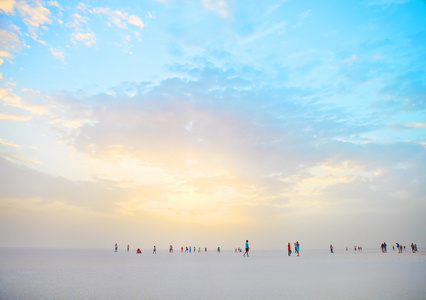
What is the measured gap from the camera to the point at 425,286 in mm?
11172

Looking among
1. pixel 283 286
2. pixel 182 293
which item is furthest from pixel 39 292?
pixel 283 286

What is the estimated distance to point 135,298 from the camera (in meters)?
9.58

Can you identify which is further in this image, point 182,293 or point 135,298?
point 182,293

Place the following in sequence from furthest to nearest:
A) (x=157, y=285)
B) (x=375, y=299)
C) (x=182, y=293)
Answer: (x=157, y=285), (x=182, y=293), (x=375, y=299)

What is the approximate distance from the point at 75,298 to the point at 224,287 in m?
5.61

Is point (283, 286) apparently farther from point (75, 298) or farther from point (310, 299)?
point (75, 298)

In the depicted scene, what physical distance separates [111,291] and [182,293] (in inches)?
113

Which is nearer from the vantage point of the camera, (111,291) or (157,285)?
(111,291)

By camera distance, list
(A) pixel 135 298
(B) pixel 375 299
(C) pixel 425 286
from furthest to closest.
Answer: (C) pixel 425 286, (A) pixel 135 298, (B) pixel 375 299

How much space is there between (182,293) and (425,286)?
9515 mm

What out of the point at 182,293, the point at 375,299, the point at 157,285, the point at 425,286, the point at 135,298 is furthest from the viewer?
the point at 157,285

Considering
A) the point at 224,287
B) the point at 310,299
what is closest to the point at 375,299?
the point at 310,299

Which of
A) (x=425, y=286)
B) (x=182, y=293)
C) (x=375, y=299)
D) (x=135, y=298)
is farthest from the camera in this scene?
(x=425, y=286)

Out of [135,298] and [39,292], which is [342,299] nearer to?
[135,298]
